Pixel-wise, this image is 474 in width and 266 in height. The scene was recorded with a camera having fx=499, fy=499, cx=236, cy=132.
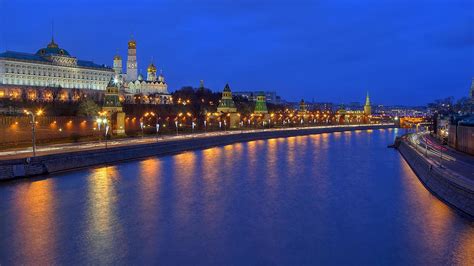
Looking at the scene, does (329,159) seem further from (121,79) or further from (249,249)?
(121,79)

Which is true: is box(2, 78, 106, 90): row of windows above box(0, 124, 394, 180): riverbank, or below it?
above

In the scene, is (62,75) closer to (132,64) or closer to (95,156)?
(132,64)

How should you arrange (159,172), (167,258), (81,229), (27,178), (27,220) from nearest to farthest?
1. (167,258)
2. (81,229)
3. (27,220)
4. (27,178)
5. (159,172)

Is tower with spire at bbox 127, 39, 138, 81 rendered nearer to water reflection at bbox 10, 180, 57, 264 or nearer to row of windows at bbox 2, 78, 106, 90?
row of windows at bbox 2, 78, 106, 90

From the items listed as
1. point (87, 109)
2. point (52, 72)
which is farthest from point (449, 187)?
point (52, 72)

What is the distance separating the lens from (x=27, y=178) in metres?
21.4

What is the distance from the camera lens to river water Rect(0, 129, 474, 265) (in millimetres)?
11305

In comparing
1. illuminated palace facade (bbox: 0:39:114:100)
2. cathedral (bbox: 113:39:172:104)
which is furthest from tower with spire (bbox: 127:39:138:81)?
illuminated palace facade (bbox: 0:39:114:100)

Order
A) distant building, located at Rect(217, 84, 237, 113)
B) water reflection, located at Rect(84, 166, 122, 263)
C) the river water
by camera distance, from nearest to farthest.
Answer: the river water → water reflection, located at Rect(84, 166, 122, 263) → distant building, located at Rect(217, 84, 237, 113)

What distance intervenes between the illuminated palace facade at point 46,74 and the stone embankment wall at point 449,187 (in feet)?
190

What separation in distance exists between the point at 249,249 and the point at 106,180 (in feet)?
38.4

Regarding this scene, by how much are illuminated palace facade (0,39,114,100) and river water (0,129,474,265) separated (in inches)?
2070

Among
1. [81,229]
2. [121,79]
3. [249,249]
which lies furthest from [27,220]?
[121,79]

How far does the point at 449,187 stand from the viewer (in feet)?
54.1
